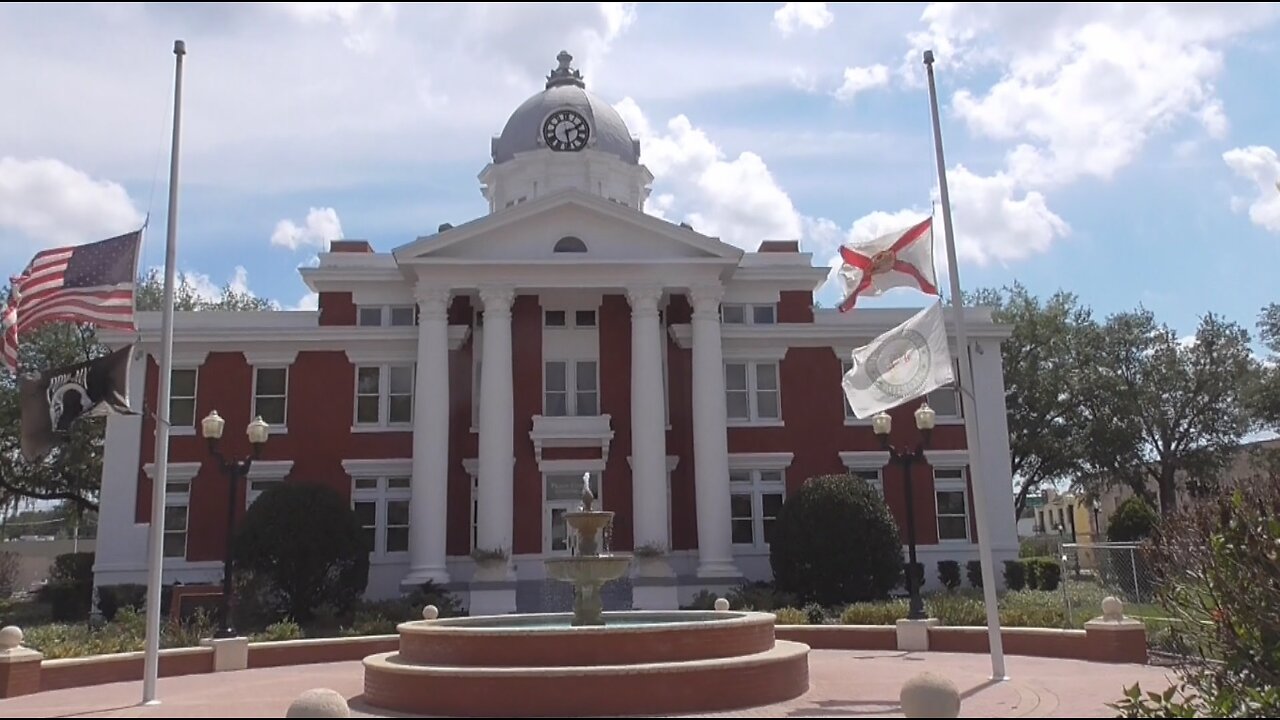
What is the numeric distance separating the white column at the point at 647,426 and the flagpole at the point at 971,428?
16123mm

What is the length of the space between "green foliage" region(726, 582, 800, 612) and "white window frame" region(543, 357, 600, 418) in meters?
8.31

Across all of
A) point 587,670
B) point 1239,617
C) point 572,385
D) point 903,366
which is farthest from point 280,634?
point 1239,617

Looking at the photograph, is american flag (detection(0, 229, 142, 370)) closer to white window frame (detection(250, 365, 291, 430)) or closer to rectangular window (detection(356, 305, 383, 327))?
white window frame (detection(250, 365, 291, 430))

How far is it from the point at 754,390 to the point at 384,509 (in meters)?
12.6

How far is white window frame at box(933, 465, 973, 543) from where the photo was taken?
111 ft

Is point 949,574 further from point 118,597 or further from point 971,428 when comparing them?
point 118,597

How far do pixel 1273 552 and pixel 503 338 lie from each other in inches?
924

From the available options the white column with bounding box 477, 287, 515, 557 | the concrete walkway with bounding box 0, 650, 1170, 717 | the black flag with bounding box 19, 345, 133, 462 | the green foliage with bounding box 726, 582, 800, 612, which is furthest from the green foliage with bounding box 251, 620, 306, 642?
the green foliage with bounding box 726, 582, 800, 612

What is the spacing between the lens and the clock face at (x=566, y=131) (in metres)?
43.9

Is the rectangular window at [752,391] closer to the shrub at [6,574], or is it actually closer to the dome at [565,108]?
the dome at [565,108]

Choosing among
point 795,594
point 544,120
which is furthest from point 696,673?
point 544,120

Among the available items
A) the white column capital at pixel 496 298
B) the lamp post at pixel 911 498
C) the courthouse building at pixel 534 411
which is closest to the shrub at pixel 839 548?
the courthouse building at pixel 534 411

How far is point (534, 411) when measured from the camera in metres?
33.2

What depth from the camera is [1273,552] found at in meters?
10.9
